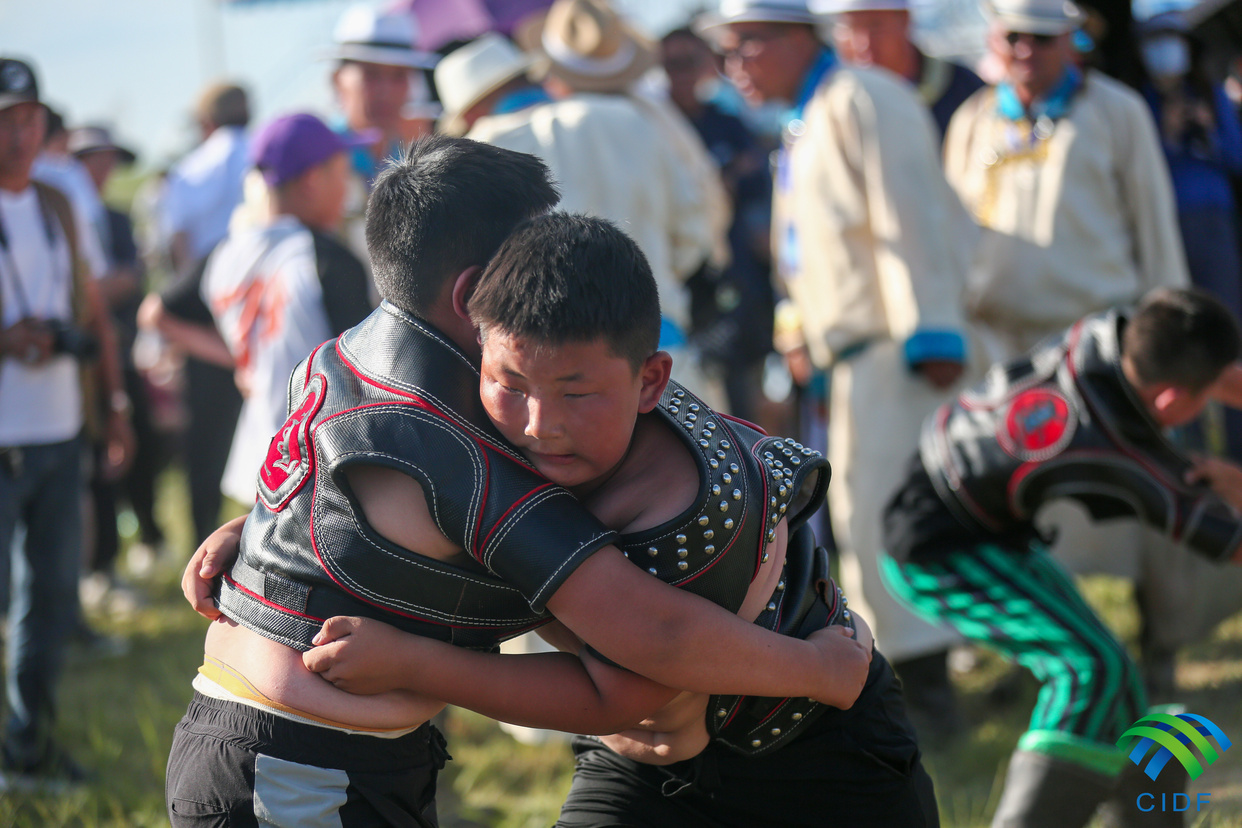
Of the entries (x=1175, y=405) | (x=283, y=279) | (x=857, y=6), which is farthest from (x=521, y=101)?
(x=1175, y=405)

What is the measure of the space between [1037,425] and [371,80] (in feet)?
9.89

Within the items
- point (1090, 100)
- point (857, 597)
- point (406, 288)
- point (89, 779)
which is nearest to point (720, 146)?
point (1090, 100)

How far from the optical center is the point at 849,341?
12.5ft

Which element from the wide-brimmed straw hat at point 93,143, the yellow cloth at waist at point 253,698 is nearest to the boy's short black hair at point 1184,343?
the yellow cloth at waist at point 253,698

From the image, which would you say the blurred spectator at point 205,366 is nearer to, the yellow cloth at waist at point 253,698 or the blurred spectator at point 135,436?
the blurred spectator at point 135,436

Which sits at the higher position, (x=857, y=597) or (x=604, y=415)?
(x=604, y=415)

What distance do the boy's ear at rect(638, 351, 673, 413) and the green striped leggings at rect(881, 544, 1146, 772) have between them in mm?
1465

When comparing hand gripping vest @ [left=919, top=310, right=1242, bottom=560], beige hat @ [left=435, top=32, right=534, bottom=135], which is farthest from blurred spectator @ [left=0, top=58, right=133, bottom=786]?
hand gripping vest @ [left=919, top=310, right=1242, bottom=560]

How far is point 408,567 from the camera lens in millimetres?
1480

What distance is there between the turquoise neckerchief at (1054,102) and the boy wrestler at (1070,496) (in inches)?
60.0

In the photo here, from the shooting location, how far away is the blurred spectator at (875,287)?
12.0ft

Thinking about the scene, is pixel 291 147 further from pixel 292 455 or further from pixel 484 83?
pixel 292 455

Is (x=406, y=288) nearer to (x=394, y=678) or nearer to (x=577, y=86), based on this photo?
(x=394, y=678)

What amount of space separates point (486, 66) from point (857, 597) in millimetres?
2120
